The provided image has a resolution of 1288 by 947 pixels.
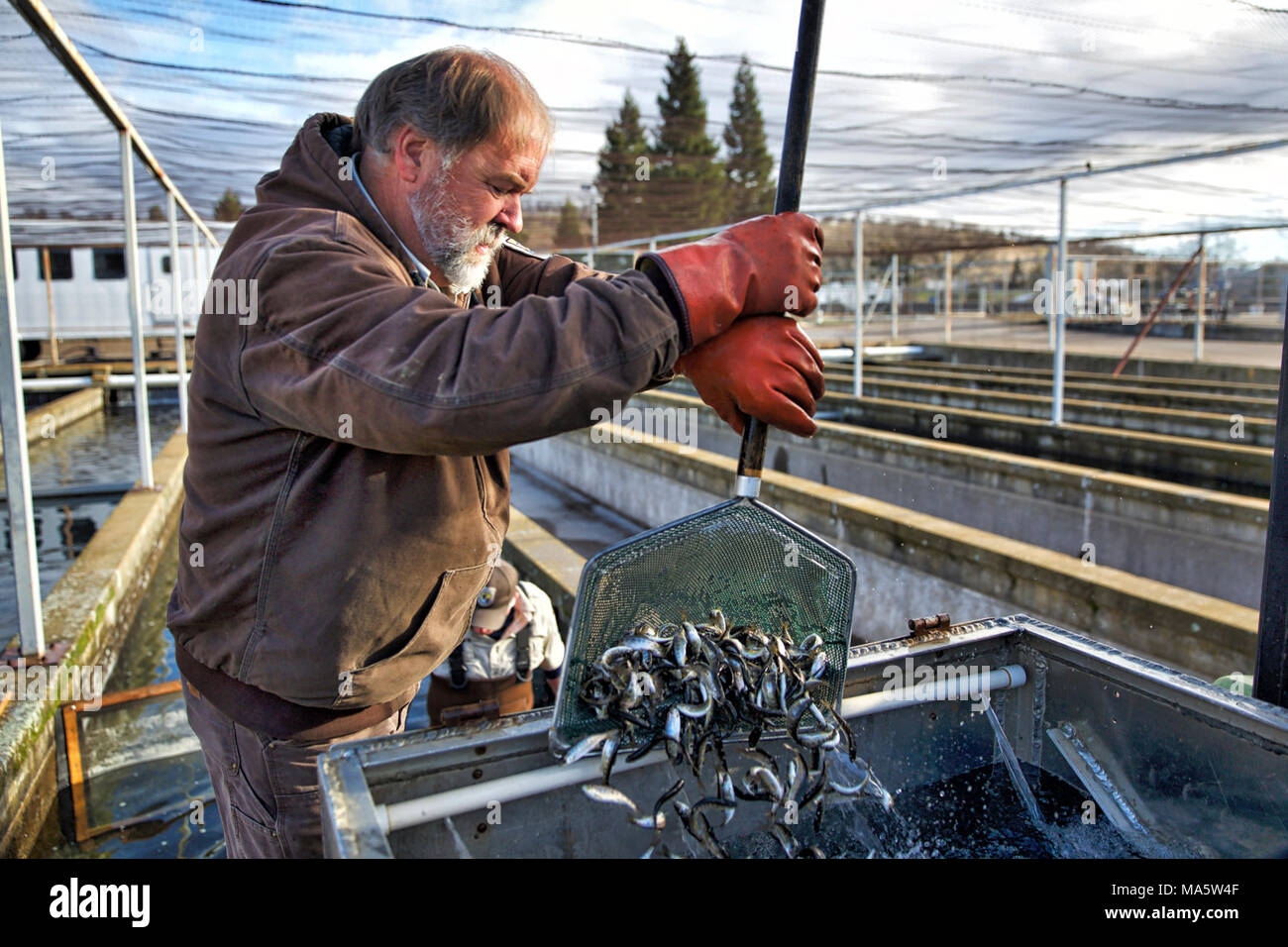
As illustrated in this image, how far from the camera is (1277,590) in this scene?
210cm

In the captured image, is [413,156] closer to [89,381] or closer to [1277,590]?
[1277,590]

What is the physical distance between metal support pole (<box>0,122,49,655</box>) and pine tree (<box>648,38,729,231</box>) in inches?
143

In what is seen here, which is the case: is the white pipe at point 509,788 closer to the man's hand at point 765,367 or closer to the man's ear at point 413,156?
the man's hand at point 765,367

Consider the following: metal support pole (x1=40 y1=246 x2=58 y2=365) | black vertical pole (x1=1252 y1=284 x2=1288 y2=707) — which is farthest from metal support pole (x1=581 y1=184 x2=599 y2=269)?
metal support pole (x1=40 y1=246 x2=58 y2=365)

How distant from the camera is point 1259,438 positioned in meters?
8.94

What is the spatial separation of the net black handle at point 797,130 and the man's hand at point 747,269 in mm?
232

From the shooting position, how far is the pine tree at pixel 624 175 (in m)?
7.67

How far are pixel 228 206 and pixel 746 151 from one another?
7.06 m

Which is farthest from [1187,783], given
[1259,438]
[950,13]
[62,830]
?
[1259,438]

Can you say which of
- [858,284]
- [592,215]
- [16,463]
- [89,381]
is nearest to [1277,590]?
[16,463]

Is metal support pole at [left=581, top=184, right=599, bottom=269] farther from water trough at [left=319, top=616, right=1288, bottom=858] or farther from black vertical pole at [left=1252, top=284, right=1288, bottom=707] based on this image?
black vertical pole at [left=1252, top=284, right=1288, bottom=707]

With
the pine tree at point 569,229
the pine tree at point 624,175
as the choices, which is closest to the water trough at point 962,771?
the pine tree at point 624,175
